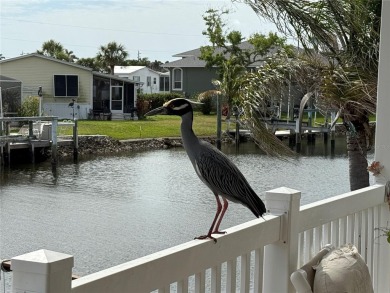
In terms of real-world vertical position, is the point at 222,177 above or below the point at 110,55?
below

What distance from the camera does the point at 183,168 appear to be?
2356 cm

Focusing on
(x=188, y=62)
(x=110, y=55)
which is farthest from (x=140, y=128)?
(x=110, y=55)

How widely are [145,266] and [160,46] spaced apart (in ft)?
235

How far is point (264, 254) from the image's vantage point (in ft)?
8.90

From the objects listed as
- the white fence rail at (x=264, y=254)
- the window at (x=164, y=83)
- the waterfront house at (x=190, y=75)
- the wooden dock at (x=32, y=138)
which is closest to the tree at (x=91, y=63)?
the window at (x=164, y=83)

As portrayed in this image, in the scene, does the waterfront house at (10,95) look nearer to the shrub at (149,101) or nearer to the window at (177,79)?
the shrub at (149,101)

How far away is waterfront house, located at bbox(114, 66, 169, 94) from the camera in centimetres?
4531

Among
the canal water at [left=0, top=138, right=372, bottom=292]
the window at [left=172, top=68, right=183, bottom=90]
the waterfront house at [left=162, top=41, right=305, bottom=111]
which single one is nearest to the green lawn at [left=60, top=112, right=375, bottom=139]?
the canal water at [left=0, top=138, right=372, bottom=292]

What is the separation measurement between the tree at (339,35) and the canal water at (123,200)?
2.98 meters

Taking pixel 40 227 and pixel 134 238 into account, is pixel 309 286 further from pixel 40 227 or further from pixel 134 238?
pixel 40 227

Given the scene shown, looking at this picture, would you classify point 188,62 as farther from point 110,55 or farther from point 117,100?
point 110,55

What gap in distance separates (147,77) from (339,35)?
129ft

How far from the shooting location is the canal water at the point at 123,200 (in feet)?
45.5

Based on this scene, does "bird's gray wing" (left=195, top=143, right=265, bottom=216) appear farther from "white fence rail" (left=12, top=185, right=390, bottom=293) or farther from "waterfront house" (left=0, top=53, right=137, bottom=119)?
"waterfront house" (left=0, top=53, right=137, bottom=119)
